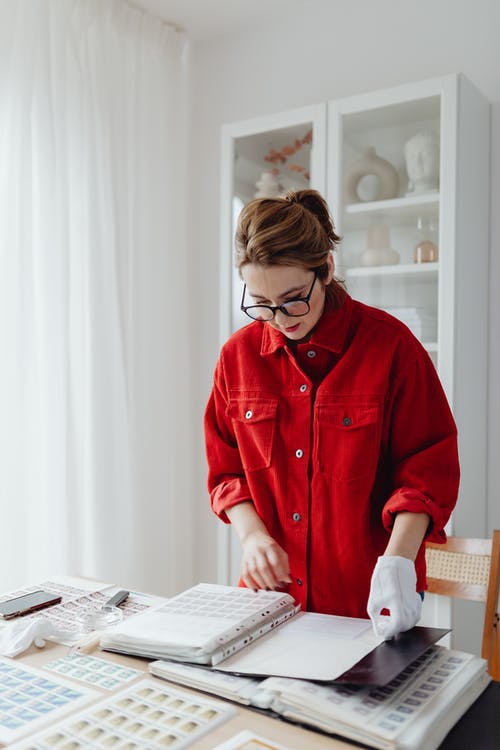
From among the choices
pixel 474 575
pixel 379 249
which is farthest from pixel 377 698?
pixel 379 249

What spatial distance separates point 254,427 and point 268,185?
158cm

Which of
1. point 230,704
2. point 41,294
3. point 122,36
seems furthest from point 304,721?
point 122,36

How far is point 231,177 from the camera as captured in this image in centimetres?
287

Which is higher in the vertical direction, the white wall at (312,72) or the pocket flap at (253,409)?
the white wall at (312,72)

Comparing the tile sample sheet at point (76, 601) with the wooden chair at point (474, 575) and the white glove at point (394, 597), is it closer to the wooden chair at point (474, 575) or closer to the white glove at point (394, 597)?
the white glove at point (394, 597)

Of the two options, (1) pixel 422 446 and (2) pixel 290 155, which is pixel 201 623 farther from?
(2) pixel 290 155

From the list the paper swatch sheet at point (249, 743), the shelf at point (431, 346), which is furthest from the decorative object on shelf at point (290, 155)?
the paper swatch sheet at point (249, 743)

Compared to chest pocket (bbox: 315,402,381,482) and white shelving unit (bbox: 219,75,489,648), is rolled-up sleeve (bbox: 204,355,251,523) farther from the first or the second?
white shelving unit (bbox: 219,75,489,648)

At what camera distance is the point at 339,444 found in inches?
55.9

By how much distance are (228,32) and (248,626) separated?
2.91 meters

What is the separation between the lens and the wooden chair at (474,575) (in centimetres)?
188

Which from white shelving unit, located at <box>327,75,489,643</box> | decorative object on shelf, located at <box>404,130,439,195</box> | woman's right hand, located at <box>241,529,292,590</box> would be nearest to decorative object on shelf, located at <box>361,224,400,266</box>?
white shelving unit, located at <box>327,75,489,643</box>

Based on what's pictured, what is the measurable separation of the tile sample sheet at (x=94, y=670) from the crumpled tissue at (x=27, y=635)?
7cm

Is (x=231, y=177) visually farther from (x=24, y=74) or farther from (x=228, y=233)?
(x=24, y=74)
